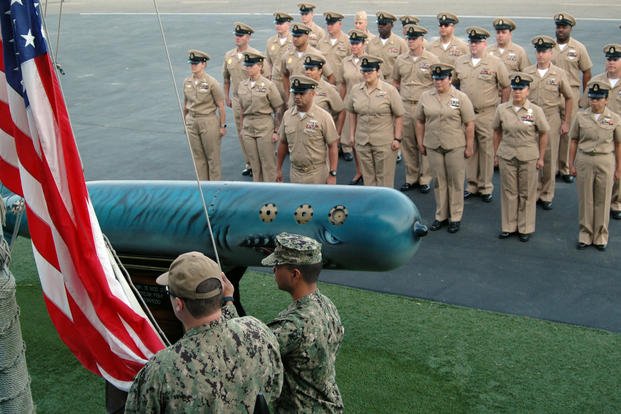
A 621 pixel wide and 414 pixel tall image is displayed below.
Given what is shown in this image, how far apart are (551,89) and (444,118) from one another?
1444 millimetres

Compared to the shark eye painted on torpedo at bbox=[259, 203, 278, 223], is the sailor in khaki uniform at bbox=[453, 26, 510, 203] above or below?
below

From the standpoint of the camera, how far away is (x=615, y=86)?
9469 mm

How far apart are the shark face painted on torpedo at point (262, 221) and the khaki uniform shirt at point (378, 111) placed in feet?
12.0

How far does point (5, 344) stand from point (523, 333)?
13.7 feet

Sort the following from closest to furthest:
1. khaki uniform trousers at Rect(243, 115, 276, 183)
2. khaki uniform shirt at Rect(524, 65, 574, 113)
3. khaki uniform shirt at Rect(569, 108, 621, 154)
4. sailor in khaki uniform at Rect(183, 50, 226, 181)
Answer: khaki uniform shirt at Rect(569, 108, 621, 154), khaki uniform shirt at Rect(524, 65, 574, 113), khaki uniform trousers at Rect(243, 115, 276, 183), sailor in khaki uniform at Rect(183, 50, 226, 181)

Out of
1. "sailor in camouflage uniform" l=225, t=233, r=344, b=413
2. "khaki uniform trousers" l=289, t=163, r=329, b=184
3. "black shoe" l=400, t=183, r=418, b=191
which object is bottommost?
"black shoe" l=400, t=183, r=418, b=191

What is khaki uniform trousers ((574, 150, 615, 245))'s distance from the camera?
8.43 metres

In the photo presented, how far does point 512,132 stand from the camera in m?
8.81

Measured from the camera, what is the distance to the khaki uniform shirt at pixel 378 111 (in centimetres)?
961

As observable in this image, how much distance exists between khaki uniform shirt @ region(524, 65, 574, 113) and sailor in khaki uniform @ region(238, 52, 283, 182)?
284 centimetres

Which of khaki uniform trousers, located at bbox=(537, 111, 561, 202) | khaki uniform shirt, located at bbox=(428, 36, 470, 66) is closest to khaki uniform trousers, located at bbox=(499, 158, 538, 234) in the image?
khaki uniform trousers, located at bbox=(537, 111, 561, 202)

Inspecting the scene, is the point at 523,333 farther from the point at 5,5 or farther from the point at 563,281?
the point at 5,5

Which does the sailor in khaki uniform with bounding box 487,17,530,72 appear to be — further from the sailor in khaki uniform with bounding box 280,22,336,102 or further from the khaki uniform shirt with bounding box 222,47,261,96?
the khaki uniform shirt with bounding box 222,47,261,96

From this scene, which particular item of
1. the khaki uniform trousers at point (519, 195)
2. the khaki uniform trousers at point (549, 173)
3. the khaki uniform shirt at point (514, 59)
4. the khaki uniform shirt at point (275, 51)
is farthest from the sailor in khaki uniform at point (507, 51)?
the khaki uniform shirt at point (275, 51)
